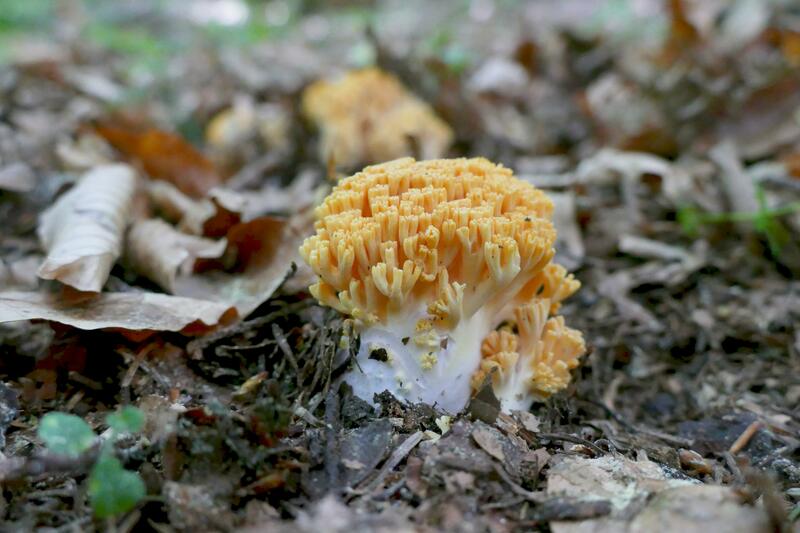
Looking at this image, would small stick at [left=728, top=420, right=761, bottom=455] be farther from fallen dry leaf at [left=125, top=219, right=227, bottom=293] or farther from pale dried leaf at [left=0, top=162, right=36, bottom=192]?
pale dried leaf at [left=0, top=162, right=36, bottom=192]

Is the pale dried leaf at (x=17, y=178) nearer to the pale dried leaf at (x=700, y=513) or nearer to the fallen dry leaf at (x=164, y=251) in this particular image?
the fallen dry leaf at (x=164, y=251)

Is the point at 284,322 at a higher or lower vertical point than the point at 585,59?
lower

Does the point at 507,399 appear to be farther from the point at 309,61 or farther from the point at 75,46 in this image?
the point at 75,46

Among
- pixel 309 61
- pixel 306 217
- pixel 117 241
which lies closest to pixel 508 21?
→ pixel 309 61

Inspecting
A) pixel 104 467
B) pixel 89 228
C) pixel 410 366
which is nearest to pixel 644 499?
pixel 410 366

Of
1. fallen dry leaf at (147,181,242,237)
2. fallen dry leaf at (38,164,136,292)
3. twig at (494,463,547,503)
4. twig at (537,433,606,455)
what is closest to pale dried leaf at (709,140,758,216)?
twig at (537,433,606,455)

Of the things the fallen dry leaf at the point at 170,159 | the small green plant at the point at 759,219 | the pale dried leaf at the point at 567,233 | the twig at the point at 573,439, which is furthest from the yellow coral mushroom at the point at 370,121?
the twig at the point at 573,439

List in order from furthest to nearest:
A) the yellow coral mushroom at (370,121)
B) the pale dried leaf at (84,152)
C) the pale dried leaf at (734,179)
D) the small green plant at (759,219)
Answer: the yellow coral mushroom at (370,121) → the pale dried leaf at (734,179) → the pale dried leaf at (84,152) → the small green plant at (759,219)
